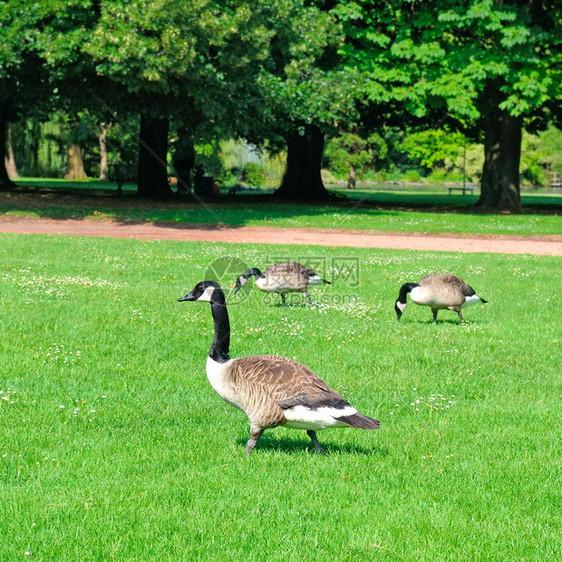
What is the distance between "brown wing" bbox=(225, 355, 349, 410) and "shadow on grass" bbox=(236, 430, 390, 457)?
76 centimetres

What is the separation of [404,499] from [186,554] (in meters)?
1.70

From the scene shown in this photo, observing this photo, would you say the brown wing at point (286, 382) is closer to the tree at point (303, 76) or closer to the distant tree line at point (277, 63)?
the distant tree line at point (277, 63)

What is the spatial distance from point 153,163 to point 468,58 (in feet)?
52.9

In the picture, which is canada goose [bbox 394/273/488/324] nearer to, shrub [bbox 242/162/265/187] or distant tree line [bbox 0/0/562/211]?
distant tree line [bbox 0/0/562/211]

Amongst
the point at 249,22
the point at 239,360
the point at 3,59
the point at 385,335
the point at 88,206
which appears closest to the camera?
the point at 239,360

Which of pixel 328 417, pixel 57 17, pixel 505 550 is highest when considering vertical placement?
pixel 57 17

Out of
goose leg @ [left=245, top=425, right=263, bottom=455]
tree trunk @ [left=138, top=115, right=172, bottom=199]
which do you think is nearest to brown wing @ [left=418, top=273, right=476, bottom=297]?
goose leg @ [left=245, top=425, right=263, bottom=455]

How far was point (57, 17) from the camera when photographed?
83.3 feet

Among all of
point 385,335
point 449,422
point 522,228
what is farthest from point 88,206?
point 449,422

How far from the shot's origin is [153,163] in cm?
3712

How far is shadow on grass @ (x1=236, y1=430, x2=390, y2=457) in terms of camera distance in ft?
20.8

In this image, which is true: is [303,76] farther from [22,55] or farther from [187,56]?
[22,55]

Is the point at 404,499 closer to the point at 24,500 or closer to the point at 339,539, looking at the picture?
the point at 339,539

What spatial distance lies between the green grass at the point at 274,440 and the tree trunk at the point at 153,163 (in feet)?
80.2
